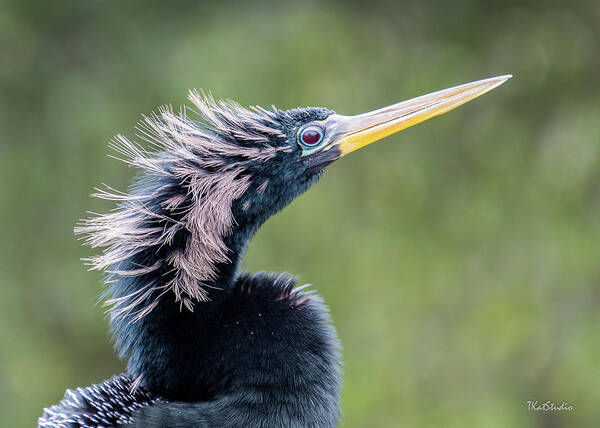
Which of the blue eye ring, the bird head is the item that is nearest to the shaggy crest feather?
the bird head

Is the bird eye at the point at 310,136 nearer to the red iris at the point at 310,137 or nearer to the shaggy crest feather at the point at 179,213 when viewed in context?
the red iris at the point at 310,137

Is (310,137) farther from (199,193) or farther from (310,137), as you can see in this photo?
(199,193)

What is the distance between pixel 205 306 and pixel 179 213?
16.2 inches

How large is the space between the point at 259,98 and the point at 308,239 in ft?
4.78

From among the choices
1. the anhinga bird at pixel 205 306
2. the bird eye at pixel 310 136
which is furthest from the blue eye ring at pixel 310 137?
the anhinga bird at pixel 205 306

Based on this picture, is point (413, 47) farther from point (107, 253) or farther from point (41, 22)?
point (107, 253)

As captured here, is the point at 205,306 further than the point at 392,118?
No

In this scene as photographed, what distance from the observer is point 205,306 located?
3.07 m

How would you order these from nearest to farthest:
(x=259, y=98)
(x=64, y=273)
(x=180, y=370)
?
(x=180, y=370) → (x=259, y=98) → (x=64, y=273)

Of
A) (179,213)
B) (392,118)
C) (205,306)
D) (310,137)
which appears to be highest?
(392,118)

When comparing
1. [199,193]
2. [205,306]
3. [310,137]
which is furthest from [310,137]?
[205,306]

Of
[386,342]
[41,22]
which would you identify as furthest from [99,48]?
[386,342]

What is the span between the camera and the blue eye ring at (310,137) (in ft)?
11.0

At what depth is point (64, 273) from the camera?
7.54 meters
